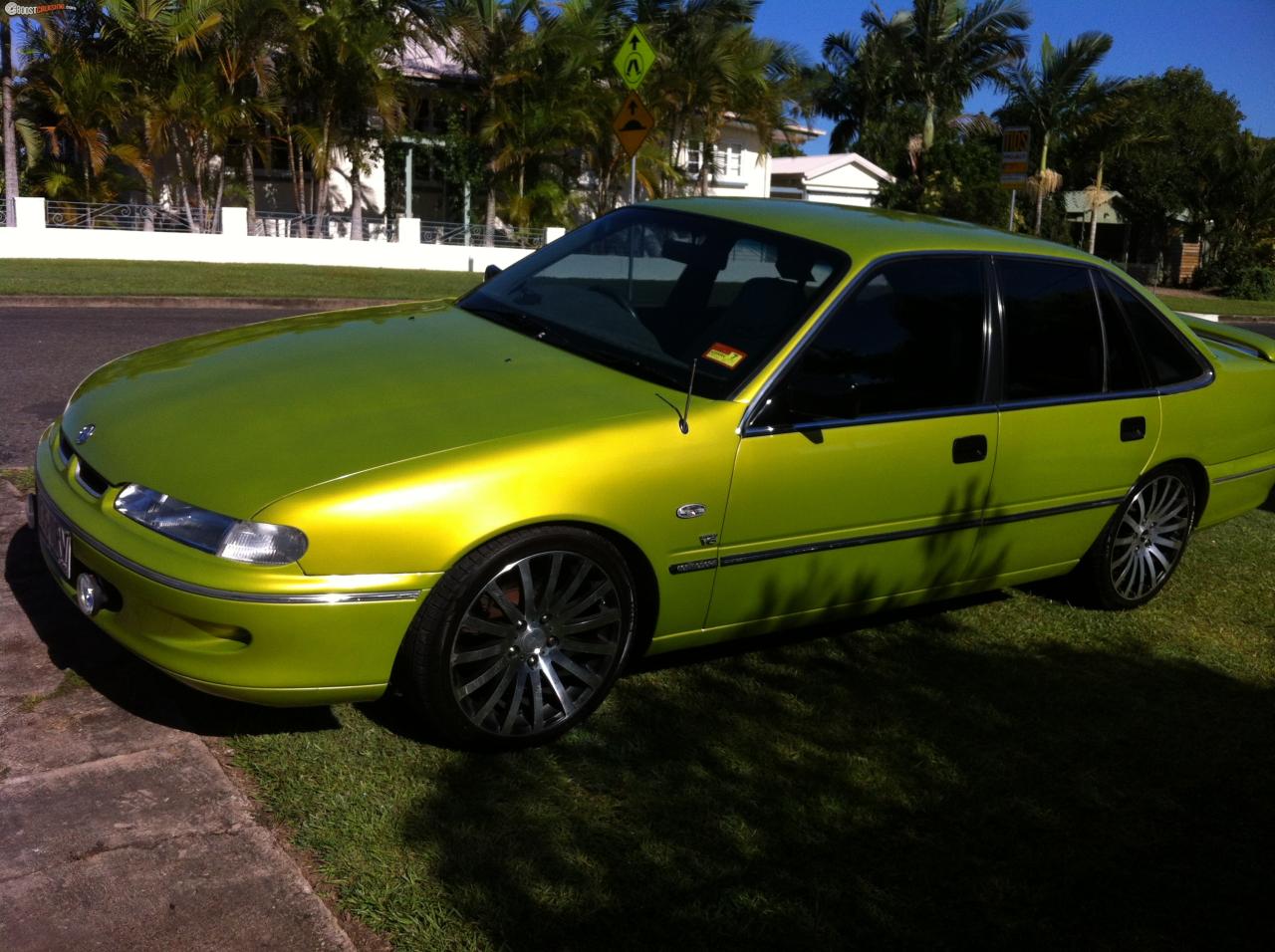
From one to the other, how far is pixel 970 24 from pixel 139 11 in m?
29.6

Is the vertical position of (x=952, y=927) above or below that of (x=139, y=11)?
below

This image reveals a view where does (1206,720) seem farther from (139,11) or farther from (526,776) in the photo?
(139,11)

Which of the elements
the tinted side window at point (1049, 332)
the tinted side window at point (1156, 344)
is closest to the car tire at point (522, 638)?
the tinted side window at point (1049, 332)

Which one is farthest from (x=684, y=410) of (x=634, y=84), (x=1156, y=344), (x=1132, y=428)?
A: (x=634, y=84)

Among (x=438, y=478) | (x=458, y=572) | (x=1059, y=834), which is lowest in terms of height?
(x=1059, y=834)

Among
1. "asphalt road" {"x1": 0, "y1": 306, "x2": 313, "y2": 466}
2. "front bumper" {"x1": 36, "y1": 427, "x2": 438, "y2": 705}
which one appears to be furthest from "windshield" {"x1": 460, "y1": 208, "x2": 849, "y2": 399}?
"asphalt road" {"x1": 0, "y1": 306, "x2": 313, "y2": 466}

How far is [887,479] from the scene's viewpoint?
4.43 metres

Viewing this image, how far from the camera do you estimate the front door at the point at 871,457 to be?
13.7 ft

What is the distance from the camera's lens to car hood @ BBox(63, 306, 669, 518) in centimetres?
359

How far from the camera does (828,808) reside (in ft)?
12.2

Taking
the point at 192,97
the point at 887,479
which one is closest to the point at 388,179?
the point at 192,97

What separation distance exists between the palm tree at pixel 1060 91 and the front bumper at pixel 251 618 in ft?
130

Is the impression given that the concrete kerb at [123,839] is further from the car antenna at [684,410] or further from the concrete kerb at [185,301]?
the concrete kerb at [185,301]

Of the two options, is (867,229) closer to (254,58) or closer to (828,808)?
(828,808)
